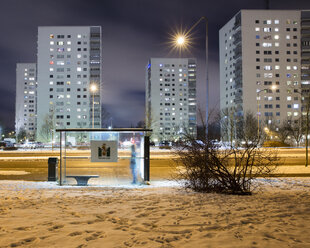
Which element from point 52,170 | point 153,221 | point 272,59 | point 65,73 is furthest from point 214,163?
point 65,73

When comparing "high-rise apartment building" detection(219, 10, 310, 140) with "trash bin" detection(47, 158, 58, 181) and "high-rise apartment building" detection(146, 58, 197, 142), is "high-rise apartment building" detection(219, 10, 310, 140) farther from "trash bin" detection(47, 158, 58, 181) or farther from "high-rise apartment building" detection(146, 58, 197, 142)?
"trash bin" detection(47, 158, 58, 181)

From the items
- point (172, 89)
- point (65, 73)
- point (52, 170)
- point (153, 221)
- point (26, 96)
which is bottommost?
point (153, 221)

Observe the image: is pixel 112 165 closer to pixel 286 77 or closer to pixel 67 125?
pixel 67 125

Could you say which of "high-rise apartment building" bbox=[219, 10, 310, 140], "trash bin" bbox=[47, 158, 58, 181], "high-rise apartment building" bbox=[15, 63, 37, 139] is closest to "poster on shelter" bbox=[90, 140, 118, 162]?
"trash bin" bbox=[47, 158, 58, 181]

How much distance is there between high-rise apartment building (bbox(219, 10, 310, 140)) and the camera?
101875 millimetres

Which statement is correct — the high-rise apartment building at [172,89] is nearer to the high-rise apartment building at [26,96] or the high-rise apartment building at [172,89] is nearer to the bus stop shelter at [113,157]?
the high-rise apartment building at [26,96]

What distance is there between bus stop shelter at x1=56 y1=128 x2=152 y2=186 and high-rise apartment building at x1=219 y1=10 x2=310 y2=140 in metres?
94.4

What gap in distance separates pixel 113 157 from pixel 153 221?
640 centimetres

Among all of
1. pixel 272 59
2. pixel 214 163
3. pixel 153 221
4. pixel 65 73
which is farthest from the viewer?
pixel 65 73

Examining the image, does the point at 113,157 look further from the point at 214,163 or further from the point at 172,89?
the point at 172,89

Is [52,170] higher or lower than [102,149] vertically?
lower

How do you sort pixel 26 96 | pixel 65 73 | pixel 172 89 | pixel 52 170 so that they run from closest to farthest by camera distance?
pixel 52 170 → pixel 65 73 → pixel 172 89 → pixel 26 96

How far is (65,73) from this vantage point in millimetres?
107812

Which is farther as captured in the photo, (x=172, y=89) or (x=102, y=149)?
(x=172, y=89)
